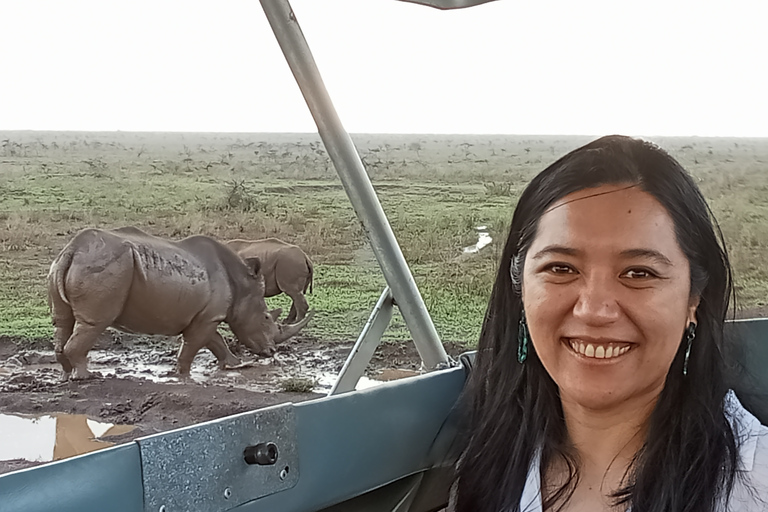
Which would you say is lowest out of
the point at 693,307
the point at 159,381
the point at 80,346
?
the point at 159,381

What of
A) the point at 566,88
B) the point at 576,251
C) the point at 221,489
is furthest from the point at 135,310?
the point at 566,88

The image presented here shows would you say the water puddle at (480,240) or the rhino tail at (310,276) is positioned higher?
the water puddle at (480,240)

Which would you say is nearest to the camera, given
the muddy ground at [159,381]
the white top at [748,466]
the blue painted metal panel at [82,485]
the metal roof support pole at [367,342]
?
the blue painted metal panel at [82,485]

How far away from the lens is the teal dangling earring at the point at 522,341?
42.1 inches

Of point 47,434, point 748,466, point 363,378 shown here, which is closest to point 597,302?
point 748,466

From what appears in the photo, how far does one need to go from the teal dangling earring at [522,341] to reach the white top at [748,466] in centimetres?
20

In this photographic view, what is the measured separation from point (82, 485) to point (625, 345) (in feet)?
2.11

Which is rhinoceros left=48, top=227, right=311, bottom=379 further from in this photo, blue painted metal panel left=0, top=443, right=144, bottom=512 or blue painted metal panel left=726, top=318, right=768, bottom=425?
blue painted metal panel left=726, top=318, right=768, bottom=425

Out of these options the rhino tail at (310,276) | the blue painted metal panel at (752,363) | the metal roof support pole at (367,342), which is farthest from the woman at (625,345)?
the rhino tail at (310,276)

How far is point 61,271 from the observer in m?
1.45

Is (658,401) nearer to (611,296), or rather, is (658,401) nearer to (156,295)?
(611,296)

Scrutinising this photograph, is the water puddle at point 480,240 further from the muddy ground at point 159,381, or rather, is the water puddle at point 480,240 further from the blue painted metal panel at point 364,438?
the blue painted metal panel at point 364,438

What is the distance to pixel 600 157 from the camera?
97 cm

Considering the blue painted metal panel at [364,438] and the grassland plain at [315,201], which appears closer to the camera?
the blue painted metal panel at [364,438]
